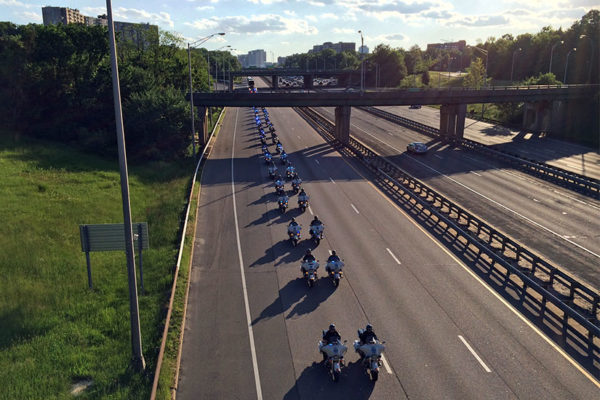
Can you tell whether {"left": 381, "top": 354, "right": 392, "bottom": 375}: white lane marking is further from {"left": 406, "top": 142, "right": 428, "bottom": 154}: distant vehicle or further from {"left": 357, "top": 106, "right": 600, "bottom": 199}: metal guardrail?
{"left": 406, "top": 142, "right": 428, "bottom": 154}: distant vehicle

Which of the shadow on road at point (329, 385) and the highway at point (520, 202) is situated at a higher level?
the highway at point (520, 202)

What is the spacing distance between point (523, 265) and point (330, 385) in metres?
14.2

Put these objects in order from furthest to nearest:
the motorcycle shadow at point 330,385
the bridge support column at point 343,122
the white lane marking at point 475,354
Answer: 1. the bridge support column at point 343,122
2. the white lane marking at point 475,354
3. the motorcycle shadow at point 330,385

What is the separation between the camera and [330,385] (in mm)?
14391

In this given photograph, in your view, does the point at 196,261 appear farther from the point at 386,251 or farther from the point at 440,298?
the point at 440,298

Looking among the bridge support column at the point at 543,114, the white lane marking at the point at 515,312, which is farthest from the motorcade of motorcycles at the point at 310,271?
the bridge support column at the point at 543,114

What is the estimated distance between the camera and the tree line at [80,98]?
4981 cm

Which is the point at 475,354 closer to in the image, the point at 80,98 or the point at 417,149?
the point at 417,149

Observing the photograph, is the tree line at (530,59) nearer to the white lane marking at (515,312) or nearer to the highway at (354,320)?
→ the white lane marking at (515,312)

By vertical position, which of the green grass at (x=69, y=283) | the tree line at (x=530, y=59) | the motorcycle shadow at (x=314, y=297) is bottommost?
the motorcycle shadow at (x=314, y=297)

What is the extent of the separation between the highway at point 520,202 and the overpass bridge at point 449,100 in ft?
17.6

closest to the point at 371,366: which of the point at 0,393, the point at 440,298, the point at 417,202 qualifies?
the point at 440,298

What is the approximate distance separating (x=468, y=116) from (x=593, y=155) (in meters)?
35.9

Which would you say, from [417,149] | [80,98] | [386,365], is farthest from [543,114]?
[386,365]
